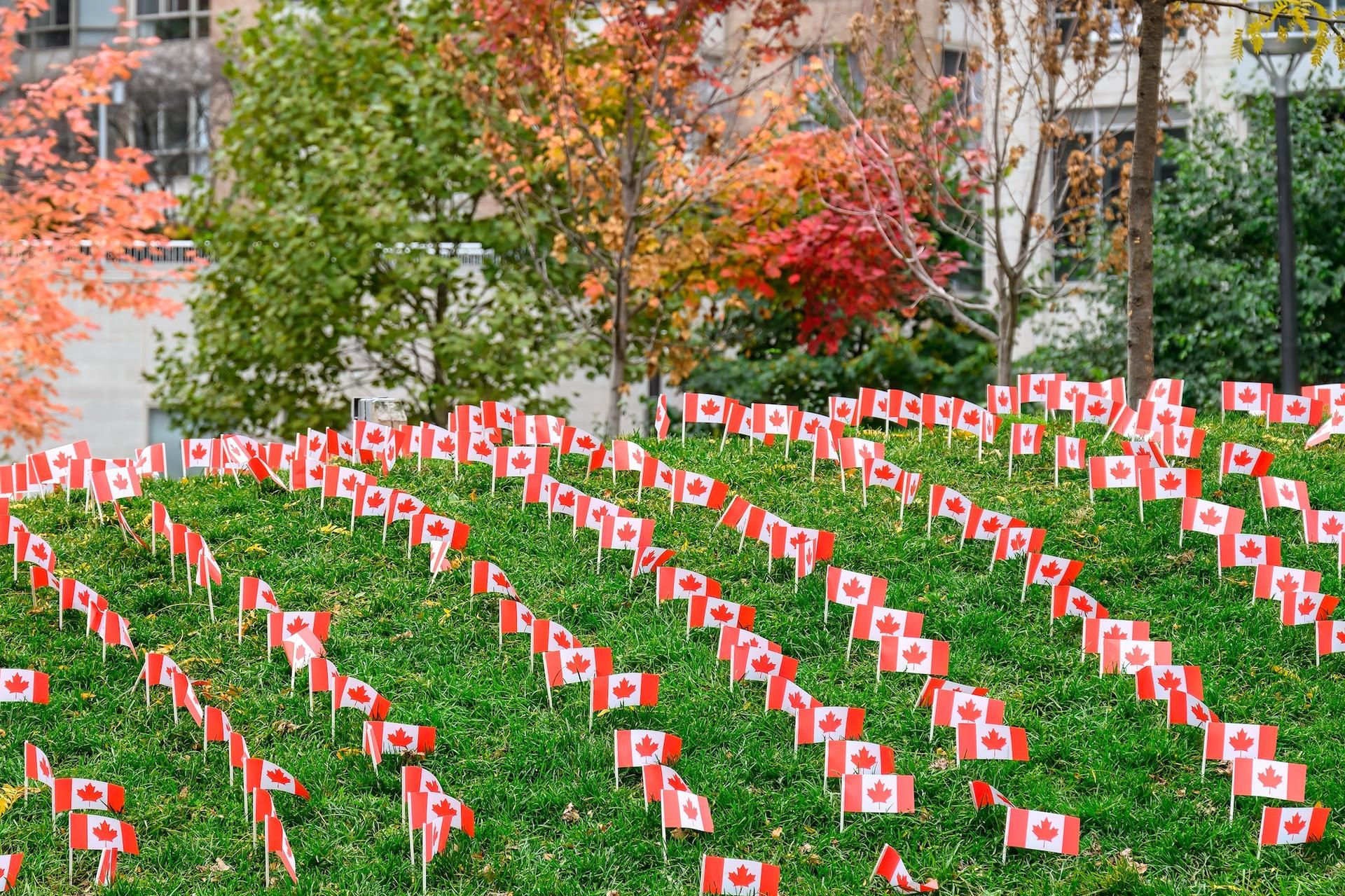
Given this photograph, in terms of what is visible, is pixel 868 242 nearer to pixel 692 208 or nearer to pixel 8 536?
pixel 692 208

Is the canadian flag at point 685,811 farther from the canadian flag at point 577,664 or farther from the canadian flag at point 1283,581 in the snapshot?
the canadian flag at point 1283,581

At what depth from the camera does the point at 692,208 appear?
1280 cm

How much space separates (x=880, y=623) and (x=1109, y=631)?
0.91 meters

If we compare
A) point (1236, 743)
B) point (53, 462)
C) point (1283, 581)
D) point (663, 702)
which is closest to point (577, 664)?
point (663, 702)

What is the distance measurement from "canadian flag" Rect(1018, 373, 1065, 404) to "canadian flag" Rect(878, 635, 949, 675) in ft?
9.91

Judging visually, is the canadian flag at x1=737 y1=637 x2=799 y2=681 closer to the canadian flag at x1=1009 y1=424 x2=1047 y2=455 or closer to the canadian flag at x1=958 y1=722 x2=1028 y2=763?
the canadian flag at x1=958 y1=722 x2=1028 y2=763

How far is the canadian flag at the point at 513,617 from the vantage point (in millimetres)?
5715

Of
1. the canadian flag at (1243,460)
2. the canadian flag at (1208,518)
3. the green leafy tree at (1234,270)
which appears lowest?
the canadian flag at (1208,518)

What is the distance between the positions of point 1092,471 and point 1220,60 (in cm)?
1290

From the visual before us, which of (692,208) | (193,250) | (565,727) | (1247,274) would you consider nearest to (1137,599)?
(565,727)

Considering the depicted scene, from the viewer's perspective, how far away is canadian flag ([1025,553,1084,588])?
20.1ft

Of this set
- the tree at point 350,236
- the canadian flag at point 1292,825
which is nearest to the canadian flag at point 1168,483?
the canadian flag at point 1292,825

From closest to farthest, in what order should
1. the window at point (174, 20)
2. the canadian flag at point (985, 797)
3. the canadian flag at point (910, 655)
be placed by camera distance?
the canadian flag at point (985, 797) < the canadian flag at point (910, 655) < the window at point (174, 20)

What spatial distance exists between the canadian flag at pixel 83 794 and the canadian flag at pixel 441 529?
2045mm
